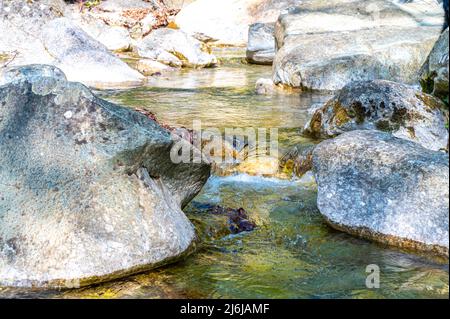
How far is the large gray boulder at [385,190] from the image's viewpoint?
527 cm

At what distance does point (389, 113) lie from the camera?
904 cm

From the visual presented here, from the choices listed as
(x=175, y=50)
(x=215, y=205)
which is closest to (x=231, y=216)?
(x=215, y=205)

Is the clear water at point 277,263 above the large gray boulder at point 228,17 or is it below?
below

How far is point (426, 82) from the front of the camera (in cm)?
594

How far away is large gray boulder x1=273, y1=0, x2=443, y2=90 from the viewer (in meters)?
13.8

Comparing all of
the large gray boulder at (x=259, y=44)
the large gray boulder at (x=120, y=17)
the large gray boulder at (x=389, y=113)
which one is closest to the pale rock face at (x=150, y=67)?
the large gray boulder at (x=259, y=44)

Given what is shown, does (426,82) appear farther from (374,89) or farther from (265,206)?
(374,89)

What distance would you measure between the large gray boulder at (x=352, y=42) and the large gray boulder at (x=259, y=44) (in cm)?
234

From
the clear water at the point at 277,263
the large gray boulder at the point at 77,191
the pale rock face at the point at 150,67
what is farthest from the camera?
the pale rock face at the point at 150,67

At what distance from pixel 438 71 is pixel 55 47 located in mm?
12497

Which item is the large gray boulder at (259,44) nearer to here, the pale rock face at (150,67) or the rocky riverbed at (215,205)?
the pale rock face at (150,67)

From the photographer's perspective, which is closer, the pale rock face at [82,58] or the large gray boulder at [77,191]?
the large gray boulder at [77,191]

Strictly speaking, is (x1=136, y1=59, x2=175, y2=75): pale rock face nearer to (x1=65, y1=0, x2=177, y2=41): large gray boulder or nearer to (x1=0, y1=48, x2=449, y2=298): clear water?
(x1=65, y1=0, x2=177, y2=41): large gray boulder
